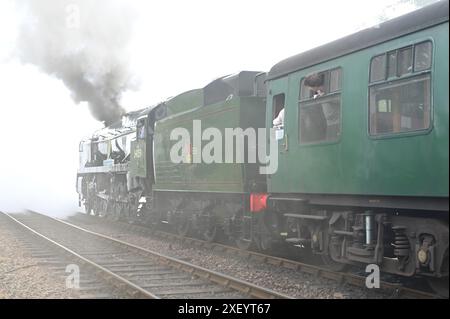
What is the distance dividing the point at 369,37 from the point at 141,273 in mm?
4880

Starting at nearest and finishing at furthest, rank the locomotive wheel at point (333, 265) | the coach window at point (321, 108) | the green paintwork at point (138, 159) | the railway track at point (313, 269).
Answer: the railway track at point (313, 269)
the coach window at point (321, 108)
the locomotive wheel at point (333, 265)
the green paintwork at point (138, 159)

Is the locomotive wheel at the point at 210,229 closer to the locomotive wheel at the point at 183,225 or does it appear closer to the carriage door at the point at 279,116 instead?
the locomotive wheel at the point at 183,225

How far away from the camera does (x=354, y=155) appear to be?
6008 millimetres

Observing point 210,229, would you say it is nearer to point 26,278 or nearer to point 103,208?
point 26,278

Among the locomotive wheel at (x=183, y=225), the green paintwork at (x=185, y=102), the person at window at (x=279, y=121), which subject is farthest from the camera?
the locomotive wheel at (x=183, y=225)

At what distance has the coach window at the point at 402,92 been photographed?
516 centimetres

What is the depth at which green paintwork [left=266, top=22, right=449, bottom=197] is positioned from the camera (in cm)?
493

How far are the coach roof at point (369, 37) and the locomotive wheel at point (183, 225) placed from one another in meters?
5.02

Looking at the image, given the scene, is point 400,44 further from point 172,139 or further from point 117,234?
point 117,234

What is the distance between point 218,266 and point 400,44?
476 centimetres

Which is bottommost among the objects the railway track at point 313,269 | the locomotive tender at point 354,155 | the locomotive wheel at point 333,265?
the railway track at point 313,269

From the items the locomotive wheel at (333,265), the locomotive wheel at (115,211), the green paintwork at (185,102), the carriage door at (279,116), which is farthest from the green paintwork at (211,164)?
the locomotive wheel at (115,211)

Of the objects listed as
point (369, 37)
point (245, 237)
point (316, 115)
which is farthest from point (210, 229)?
point (369, 37)
